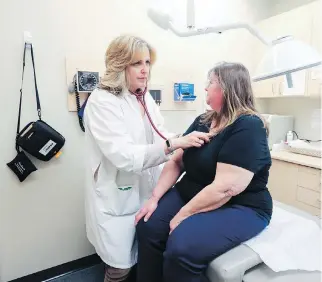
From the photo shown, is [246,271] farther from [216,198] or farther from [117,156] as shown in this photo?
[117,156]

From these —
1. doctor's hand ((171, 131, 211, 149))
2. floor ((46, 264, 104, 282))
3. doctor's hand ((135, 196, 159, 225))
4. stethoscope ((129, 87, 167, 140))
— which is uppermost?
stethoscope ((129, 87, 167, 140))

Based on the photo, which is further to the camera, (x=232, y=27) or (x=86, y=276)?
(x=86, y=276)

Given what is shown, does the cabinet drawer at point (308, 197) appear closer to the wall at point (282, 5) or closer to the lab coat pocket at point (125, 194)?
the lab coat pocket at point (125, 194)

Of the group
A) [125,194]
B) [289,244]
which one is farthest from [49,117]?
[289,244]

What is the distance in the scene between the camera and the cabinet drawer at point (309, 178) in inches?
77.1

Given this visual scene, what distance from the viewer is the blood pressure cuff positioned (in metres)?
1.62

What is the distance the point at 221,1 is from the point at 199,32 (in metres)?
1.31

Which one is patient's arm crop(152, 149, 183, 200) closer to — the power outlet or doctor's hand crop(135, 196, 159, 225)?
doctor's hand crop(135, 196, 159, 225)

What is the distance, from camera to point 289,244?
1075 mm

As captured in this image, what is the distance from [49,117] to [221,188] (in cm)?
124

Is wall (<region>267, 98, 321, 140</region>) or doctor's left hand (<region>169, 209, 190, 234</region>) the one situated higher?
wall (<region>267, 98, 321, 140</region>)

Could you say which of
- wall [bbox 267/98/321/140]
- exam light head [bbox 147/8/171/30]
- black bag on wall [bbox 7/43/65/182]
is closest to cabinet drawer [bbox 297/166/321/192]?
wall [bbox 267/98/321/140]

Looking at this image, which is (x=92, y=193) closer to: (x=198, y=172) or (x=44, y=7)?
(x=198, y=172)

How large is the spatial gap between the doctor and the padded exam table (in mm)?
513
